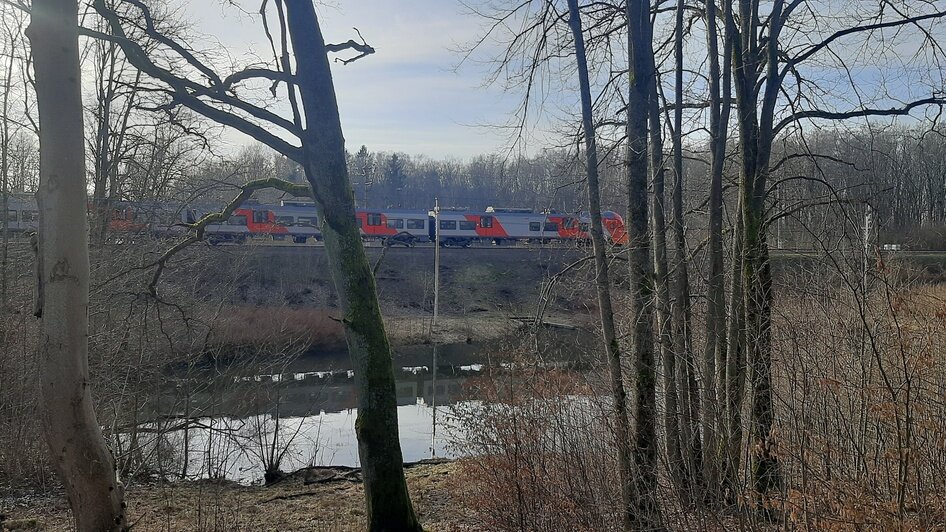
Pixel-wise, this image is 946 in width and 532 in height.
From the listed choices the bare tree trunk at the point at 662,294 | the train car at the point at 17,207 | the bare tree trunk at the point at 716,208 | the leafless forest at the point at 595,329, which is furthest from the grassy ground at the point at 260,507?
the train car at the point at 17,207

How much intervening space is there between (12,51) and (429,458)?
10.4m

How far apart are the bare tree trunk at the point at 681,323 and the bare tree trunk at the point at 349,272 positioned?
2.46 metres

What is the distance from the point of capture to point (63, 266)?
4031 mm

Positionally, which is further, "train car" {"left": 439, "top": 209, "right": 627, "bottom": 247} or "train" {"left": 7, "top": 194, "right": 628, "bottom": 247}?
"train car" {"left": 439, "top": 209, "right": 627, "bottom": 247}

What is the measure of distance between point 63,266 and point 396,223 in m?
35.1

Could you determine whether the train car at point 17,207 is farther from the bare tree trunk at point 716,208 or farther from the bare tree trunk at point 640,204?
the bare tree trunk at point 716,208

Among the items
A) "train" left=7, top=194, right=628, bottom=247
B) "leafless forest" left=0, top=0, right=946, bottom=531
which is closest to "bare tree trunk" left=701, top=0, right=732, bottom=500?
"leafless forest" left=0, top=0, right=946, bottom=531

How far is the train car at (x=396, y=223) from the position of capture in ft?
124

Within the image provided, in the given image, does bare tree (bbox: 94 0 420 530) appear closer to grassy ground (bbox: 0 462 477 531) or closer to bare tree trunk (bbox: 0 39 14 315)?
grassy ground (bbox: 0 462 477 531)

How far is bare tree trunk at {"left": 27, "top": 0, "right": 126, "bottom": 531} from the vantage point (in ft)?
13.2

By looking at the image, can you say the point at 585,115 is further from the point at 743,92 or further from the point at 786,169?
the point at 786,169

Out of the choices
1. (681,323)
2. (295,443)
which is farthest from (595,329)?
(295,443)

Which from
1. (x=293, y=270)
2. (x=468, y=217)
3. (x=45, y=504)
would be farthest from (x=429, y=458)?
(x=468, y=217)

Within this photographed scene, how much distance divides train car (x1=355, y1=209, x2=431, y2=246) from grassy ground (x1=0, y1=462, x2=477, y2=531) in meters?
27.1
